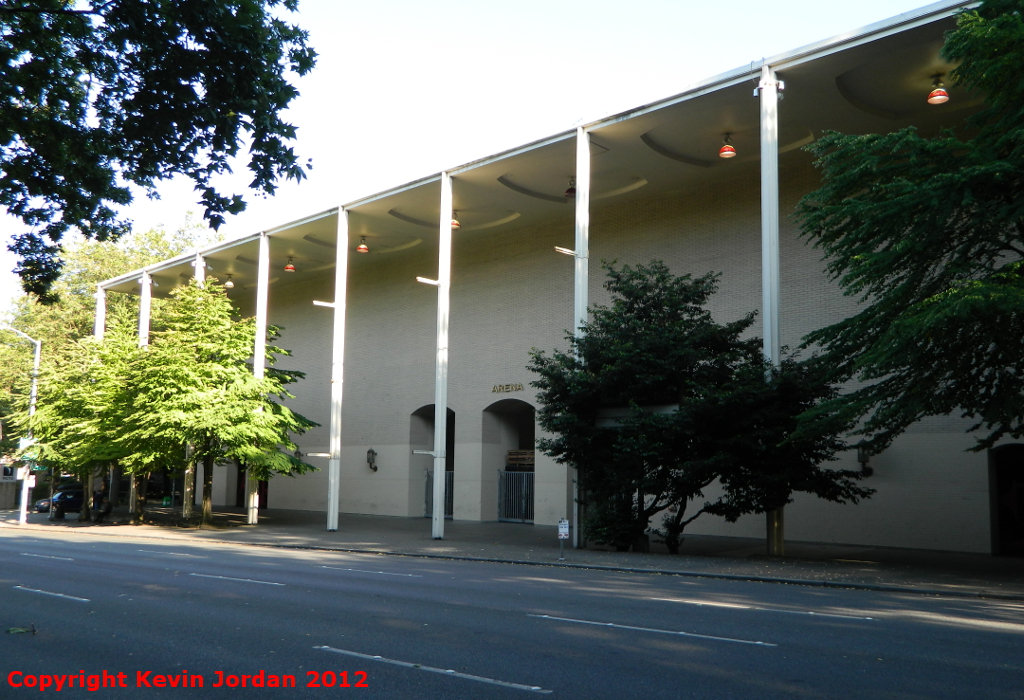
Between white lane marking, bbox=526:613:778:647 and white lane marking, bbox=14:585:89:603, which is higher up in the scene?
white lane marking, bbox=526:613:778:647

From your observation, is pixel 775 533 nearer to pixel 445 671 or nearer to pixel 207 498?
pixel 445 671

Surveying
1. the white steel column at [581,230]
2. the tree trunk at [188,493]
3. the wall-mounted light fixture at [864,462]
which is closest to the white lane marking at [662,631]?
the white steel column at [581,230]

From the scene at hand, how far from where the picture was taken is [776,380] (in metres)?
18.8

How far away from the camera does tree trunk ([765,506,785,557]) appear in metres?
19.7

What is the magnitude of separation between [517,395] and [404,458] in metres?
6.82

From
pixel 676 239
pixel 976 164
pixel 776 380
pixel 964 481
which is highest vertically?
pixel 676 239

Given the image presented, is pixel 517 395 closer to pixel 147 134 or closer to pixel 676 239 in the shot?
pixel 676 239

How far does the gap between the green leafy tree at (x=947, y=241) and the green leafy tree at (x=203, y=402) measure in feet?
68.5

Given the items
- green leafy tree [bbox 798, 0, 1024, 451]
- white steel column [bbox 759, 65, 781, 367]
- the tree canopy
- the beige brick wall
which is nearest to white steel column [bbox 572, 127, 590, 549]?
the beige brick wall

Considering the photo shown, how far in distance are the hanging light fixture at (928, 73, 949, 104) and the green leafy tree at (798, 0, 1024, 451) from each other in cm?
568

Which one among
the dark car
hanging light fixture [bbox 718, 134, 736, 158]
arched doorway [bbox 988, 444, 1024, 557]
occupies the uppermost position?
hanging light fixture [bbox 718, 134, 736, 158]

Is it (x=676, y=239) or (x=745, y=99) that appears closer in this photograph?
(x=745, y=99)

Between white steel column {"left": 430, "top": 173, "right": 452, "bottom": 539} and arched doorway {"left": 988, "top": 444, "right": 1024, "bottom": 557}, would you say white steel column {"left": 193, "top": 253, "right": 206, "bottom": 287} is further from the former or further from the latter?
arched doorway {"left": 988, "top": 444, "right": 1024, "bottom": 557}

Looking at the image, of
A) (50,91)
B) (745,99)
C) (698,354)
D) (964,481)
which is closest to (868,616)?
(698,354)
